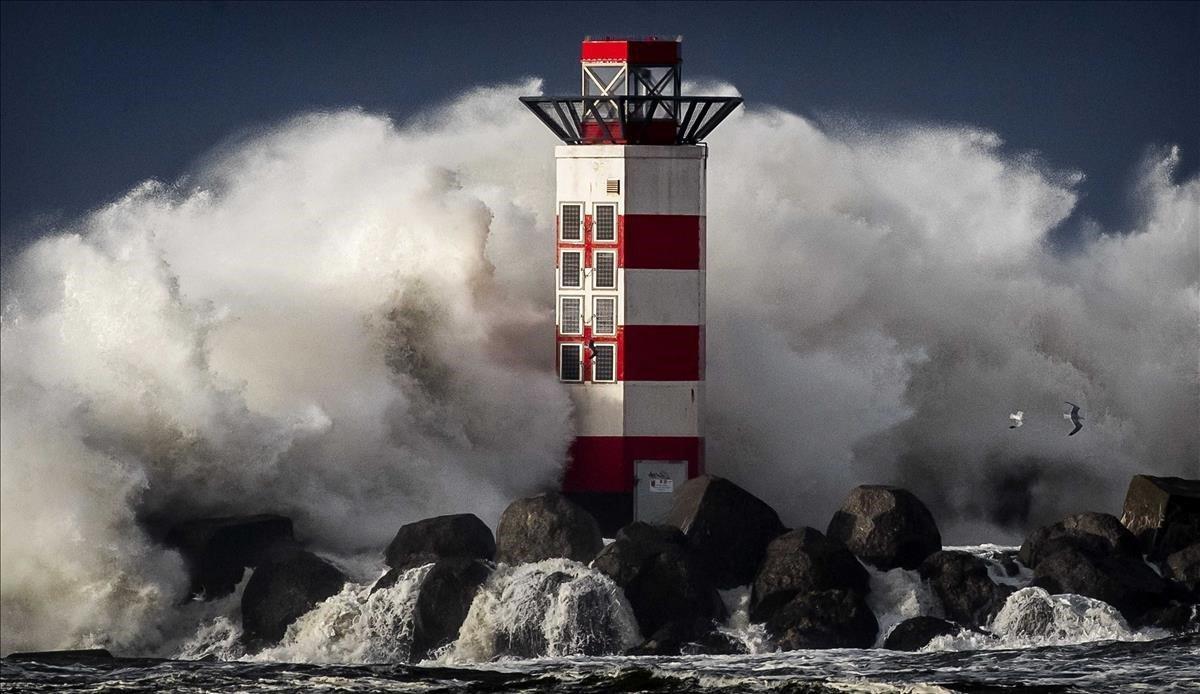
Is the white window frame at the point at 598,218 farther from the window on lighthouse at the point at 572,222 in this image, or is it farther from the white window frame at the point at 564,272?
the white window frame at the point at 564,272

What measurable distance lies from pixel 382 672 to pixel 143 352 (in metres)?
4.82

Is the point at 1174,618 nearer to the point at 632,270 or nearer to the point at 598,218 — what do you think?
the point at 632,270

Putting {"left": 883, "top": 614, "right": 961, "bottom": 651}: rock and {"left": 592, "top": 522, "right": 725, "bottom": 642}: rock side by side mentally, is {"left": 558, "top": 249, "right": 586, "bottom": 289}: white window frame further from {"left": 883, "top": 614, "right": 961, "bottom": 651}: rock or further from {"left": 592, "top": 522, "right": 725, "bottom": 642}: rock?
{"left": 883, "top": 614, "right": 961, "bottom": 651}: rock

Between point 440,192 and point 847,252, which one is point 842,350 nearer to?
point 847,252

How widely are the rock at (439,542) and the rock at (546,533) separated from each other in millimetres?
178

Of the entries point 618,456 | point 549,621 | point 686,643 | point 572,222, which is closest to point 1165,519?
point 686,643

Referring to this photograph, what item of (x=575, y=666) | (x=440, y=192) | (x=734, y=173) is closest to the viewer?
(x=575, y=666)

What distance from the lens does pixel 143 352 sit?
22.7 m

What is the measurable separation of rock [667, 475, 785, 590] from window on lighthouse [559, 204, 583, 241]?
2993mm

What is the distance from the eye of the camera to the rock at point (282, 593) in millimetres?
20422

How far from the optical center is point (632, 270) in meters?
23.3

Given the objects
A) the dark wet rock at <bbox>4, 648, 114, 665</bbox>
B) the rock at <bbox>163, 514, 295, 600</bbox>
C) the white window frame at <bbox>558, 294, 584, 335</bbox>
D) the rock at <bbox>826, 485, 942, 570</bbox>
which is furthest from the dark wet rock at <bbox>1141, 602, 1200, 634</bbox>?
the dark wet rock at <bbox>4, 648, 114, 665</bbox>

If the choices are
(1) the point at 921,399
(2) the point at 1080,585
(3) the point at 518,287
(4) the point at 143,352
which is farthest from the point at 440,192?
(2) the point at 1080,585

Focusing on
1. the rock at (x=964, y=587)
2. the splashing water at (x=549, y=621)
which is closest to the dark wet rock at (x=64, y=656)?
the splashing water at (x=549, y=621)
